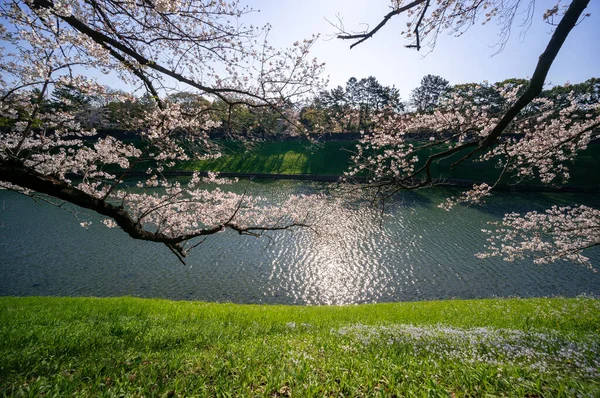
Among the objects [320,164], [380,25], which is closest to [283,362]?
[380,25]

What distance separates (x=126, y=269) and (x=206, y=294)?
5.41 metres

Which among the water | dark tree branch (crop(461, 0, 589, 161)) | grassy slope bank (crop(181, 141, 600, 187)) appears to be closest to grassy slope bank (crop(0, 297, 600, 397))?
dark tree branch (crop(461, 0, 589, 161))

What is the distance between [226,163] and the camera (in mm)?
42781

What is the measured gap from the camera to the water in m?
12.9

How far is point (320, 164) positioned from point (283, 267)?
2970 cm

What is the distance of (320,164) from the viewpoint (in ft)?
142

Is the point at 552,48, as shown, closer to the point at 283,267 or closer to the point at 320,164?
the point at 283,267

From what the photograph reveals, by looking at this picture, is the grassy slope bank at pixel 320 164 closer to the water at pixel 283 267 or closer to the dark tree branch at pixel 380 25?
the water at pixel 283 267

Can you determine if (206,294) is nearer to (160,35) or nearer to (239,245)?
(239,245)

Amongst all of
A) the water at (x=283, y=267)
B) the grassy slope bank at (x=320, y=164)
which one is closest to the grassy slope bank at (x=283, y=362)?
the water at (x=283, y=267)

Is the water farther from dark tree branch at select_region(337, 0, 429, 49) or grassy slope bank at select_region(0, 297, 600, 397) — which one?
dark tree branch at select_region(337, 0, 429, 49)

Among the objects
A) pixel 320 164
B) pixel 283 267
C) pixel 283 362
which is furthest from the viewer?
pixel 320 164

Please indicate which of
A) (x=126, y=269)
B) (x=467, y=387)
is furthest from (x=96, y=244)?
(x=467, y=387)

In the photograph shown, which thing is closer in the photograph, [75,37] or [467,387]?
[467,387]
